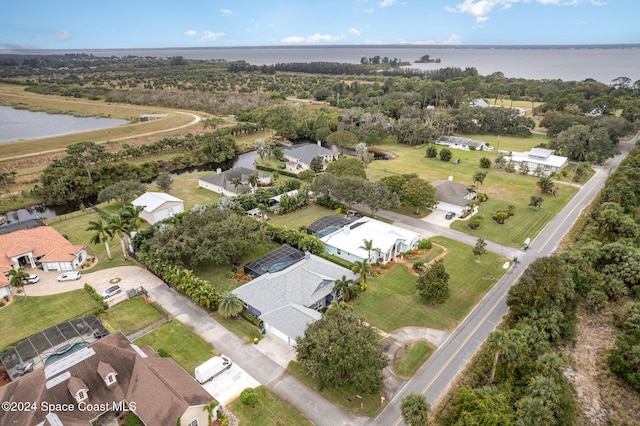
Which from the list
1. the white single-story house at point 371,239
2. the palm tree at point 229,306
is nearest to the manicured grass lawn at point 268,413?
the palm tree at point 229,306

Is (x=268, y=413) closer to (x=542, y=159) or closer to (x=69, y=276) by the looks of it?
(x=69, y=276)

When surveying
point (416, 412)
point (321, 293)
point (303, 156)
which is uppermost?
point (416, 412)

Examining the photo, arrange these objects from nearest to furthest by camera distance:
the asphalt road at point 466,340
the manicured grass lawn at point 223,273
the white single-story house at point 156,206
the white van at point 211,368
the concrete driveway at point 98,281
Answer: the asphalt road at point 466,340, the white van at point 211,368, the concrete driveway at point 98,281, the manicured grass lawn at point 223,273, the white single-story house at point 156,206

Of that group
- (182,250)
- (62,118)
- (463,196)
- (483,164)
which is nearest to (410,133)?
(483,164)

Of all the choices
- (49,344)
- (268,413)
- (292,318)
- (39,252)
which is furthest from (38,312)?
(268,413)

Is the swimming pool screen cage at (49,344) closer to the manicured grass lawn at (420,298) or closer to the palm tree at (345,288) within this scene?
the palm tree at (345,288)

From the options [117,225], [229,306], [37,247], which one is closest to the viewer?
[229,306]
